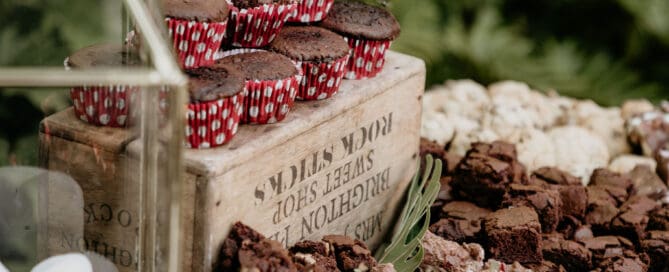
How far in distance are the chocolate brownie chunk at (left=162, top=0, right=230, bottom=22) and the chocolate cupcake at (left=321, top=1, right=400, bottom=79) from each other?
0.43 metres

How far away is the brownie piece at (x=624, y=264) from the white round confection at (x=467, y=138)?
2.15ft

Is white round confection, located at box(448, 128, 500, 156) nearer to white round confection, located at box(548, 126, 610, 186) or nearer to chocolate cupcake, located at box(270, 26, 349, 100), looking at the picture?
white round confection, located at box(548, 126, 610, 186)

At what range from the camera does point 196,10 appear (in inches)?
64.6

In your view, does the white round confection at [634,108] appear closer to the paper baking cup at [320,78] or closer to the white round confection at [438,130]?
the white round confection at [438,130]

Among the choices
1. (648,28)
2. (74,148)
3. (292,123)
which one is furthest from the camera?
(648,28)

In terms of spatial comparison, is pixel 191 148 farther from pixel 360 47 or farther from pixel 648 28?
pixel 648 28

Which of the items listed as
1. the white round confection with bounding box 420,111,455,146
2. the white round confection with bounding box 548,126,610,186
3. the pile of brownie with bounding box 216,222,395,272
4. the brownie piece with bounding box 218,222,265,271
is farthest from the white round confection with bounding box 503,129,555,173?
the brownie piece with bounding box 218,222,265,271

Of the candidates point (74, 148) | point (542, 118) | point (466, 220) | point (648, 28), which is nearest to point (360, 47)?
point (466, 220)

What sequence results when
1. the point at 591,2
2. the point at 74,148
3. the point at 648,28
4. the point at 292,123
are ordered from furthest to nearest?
1. the point at 591,2
2. the point at 648,28
3. the point at 292,123
4. the point at 74,148

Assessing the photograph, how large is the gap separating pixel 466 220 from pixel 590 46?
2699mm

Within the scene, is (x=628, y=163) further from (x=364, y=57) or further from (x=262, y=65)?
(x=262, y=65)

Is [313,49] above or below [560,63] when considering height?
above

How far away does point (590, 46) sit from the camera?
455cm

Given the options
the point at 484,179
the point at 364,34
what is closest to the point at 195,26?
the point at 364,34
